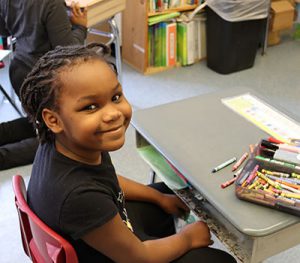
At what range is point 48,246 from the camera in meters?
0.92

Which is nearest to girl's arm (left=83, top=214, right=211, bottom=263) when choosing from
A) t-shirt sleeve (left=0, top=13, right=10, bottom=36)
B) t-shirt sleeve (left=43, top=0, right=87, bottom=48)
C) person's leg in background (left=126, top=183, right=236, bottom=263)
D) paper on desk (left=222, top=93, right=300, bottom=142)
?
person's leg in background (left=126, top=183, right=236, bottom=263)

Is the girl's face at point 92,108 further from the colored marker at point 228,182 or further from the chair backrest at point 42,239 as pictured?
the colored marker at point 228,182

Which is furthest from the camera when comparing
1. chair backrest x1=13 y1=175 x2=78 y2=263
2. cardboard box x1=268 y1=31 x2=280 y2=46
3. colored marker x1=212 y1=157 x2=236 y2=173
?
cardboard box x1=268 y1=31 x2=280 y2=46

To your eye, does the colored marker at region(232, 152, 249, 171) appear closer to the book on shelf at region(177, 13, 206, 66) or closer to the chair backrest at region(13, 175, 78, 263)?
the chair backrest at region(13, 175, 78, 263)

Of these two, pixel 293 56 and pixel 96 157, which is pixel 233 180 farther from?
pixel 293 56

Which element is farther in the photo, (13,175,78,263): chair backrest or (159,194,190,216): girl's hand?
(159,194,190,216): girl's hand

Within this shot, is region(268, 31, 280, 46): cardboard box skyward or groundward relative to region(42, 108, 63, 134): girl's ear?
groundward

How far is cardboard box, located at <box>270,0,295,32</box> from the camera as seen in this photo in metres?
3.52

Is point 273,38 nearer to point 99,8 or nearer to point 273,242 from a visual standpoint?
point 99,8

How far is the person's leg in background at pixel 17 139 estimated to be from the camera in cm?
221

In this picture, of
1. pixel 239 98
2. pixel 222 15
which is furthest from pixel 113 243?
pixel 222 15

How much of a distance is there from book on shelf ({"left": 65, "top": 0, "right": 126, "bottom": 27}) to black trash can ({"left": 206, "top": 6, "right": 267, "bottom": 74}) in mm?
870

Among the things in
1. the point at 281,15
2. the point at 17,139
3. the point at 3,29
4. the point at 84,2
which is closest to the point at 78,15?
the point at 84,2

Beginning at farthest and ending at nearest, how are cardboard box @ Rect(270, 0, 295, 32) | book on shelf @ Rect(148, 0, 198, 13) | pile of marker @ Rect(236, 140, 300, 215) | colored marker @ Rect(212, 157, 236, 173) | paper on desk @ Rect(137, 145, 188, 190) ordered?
1. cardboard box @ Rect(270, 0, 295, 32)
2. book on shelf @ Rect(148, 0, 198, 13)
3. paper on desk @ Rect(137, 145, 188, 190)
4. colored marker @ Rect(212, 157, 236, 173)
5. pile of marker @ Rect(236, 140, 300, 215)
